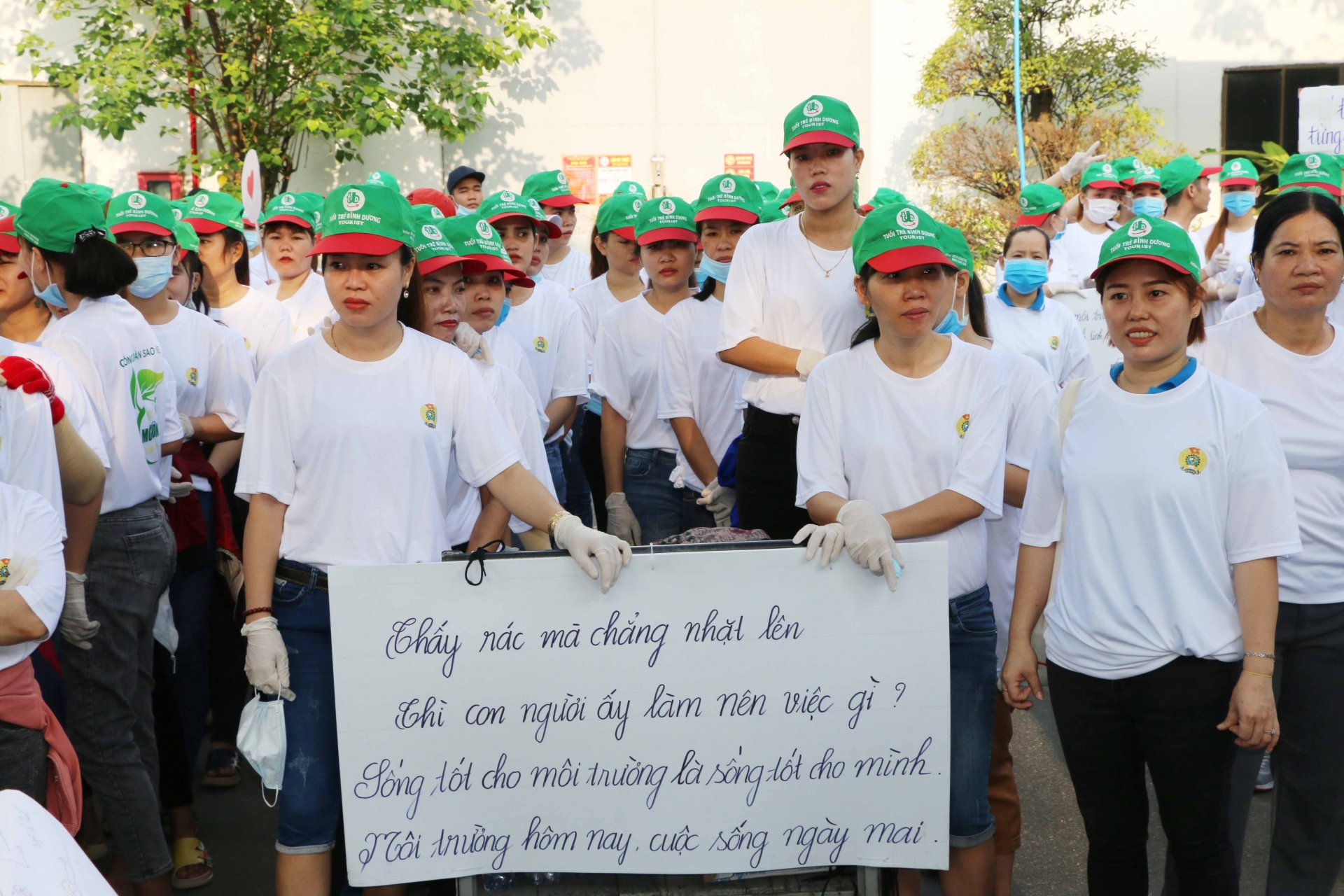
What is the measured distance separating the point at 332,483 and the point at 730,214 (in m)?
2.71

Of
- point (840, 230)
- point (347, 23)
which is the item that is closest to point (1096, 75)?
point (347, 23)

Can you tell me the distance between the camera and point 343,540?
3229 mm

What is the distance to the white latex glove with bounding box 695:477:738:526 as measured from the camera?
5.03 metres

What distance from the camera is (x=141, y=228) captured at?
16.5ft

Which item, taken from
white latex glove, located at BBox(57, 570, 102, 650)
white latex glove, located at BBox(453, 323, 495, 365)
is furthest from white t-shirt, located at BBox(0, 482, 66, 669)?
white latex glove, located at BBox(453, 323, 495, 365)

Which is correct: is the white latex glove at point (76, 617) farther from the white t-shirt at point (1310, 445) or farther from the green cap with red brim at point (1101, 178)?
the green cap with red brim at point (1101, 178)

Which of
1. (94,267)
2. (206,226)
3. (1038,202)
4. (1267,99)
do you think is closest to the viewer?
(94,267)

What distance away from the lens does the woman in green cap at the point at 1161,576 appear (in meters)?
3.00

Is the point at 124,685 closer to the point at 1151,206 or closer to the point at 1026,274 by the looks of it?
the point at 1026,274

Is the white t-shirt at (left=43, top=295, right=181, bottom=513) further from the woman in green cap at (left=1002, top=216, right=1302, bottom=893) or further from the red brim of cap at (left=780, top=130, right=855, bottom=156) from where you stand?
the woman in green cap at (left=1002, top=216, right=1302, bottom=893)

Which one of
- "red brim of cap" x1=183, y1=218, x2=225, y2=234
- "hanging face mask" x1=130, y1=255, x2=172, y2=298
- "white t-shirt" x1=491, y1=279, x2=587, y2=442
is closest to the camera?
"hanging face mask" x1=130, y1=255, x2=172, y2=298

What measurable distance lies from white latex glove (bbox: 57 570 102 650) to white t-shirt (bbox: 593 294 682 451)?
8.35 ft

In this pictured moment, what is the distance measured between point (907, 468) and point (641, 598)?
2.97 ft

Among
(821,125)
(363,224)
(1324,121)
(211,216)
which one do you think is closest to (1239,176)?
(1324,121)
